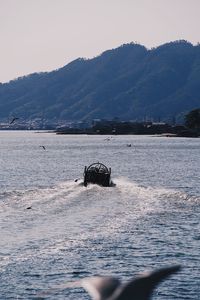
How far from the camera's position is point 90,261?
34.6 meters


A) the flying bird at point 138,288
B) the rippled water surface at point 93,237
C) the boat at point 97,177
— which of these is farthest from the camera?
the boat at point 97,177

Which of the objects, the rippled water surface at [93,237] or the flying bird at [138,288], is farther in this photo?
the rippled water surface at [93,237]

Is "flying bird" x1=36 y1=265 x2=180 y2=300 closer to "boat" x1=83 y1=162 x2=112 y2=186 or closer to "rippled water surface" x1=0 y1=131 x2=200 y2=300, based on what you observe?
"rippled water surface" x1=0 y1=131 x2=200 y2=300

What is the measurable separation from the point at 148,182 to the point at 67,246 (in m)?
58.6

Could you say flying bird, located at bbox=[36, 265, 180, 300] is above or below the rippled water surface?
above

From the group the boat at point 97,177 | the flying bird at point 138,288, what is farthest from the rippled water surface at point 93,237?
the boat at point 97,177

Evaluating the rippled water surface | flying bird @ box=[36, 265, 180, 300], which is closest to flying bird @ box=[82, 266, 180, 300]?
flying bird @ box=[36, 265, 180, 300]

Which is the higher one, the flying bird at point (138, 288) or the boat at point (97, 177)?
the flying bird at point (138, 288)

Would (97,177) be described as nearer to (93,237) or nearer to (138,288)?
(93,237)

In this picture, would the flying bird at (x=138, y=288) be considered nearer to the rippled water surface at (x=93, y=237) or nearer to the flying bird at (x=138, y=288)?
the flying bird at (x=138, y=288)

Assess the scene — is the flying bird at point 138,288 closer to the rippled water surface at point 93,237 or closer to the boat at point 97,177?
the rippled water surface at point 93,237

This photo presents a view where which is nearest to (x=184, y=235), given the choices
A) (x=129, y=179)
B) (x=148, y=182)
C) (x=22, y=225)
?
(x=22, y=225)

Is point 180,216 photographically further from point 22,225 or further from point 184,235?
point 22,225

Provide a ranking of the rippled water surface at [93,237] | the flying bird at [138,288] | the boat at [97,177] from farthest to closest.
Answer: the boat at [97,177] < the rippled water surface at [93,237] < the flying bird at [138,288]
